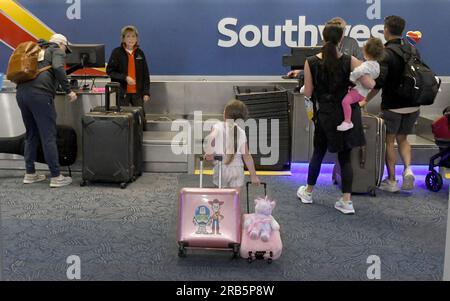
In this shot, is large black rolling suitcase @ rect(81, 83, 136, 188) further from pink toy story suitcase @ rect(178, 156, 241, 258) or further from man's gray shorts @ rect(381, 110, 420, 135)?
man's gray shorts @ rect(381, 110, 420, 135)

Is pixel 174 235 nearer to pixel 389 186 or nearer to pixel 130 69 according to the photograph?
pixel 389 186

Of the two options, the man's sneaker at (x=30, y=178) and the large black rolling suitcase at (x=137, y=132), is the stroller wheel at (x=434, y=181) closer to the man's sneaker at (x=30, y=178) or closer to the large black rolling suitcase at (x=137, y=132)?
the large black rolling suitcase at (x=137, y=132)

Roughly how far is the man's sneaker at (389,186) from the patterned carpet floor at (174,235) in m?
0.10

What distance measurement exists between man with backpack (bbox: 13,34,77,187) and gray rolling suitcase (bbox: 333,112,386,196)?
2.80 metres

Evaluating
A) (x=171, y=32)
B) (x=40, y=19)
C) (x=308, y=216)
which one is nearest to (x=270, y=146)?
(x=308, y=216)

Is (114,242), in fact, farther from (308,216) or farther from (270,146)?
(270,146)

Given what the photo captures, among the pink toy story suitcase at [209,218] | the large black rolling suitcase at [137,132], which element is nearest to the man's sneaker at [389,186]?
the pink toy story suitcase at [209,218]

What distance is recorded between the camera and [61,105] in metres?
6.19

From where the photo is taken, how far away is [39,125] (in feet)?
17.9

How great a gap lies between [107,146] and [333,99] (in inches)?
88.1

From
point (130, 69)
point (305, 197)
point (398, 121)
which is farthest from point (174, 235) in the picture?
point (130, 69)

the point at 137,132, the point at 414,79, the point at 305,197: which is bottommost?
the point at 305,197

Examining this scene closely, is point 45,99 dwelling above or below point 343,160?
above

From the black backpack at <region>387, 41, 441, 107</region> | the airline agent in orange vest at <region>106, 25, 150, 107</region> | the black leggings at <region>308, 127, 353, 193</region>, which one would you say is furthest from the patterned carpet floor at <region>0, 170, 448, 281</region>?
the airline agent in orange vest at <region>106, 25, 150, 107</region>
